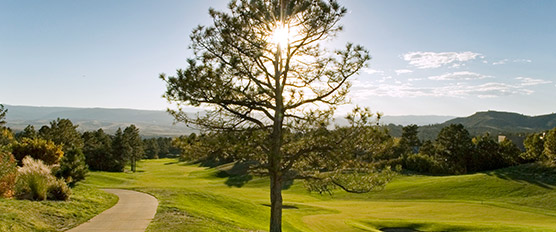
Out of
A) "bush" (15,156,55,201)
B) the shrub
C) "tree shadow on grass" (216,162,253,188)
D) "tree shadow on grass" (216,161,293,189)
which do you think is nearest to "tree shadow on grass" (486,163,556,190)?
"tree shadow on grass" (216,161,293,189)

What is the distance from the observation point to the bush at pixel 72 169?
82.2ft

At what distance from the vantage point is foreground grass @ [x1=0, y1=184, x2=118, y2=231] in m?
12.2

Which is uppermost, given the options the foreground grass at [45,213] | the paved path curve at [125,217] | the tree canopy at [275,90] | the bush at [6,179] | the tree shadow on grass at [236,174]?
the tree canopy at [275,90]

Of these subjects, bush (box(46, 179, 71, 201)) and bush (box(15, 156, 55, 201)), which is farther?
bush (box(46, 179, 71, 201))

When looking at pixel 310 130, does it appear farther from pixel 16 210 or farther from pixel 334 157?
pixel 16 210

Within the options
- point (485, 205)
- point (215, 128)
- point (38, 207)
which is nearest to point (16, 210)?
point (38, 207)

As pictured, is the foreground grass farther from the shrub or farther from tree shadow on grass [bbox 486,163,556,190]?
tree shadow on grass [bbox 486,163,556,190]

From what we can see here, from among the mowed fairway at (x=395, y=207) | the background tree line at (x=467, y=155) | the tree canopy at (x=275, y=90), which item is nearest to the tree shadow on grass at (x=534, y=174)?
the mowed fairway at (x=395, y=207)

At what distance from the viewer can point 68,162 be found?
25719 mm

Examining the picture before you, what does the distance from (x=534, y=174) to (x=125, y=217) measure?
5596cm

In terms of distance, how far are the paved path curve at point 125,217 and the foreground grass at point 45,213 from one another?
49 centimetres

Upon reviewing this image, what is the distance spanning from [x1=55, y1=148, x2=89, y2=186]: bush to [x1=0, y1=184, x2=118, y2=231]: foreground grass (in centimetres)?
709

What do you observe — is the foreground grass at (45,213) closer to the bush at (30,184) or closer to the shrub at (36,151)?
the bush at (30,184)

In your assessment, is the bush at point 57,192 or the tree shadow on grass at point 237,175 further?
the tree shadow on grass at point 237,175
